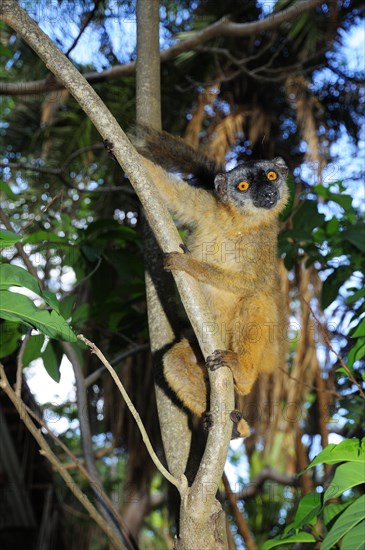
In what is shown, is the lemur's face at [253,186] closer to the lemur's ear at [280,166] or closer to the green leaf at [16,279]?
the lemur's ear at [280,166]

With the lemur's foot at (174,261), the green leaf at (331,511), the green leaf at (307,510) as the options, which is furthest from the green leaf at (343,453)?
the lemur's foot at (174,261)

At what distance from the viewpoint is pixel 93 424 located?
874 centimetres

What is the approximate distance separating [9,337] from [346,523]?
8.73 feet

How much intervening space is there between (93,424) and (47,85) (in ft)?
16.5

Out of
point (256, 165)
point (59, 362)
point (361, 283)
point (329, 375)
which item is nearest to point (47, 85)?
point (256, 165)

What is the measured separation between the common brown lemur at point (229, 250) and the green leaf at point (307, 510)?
3.37 ft

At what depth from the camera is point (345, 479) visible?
9.17 feet

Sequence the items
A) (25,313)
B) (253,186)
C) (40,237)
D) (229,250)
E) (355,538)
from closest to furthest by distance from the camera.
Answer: (25,313) → (355,538) → (40,237) → (229,250) → (253,186)

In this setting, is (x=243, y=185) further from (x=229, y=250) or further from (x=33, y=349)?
(x=33, y=349)

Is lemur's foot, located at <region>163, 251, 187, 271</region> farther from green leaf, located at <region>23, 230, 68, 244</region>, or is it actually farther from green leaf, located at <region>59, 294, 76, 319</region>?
green leaf, located at <region>23, 230, 68, 244</region>

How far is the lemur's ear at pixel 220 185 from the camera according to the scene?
4816 mm

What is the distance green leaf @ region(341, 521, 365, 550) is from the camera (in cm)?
258

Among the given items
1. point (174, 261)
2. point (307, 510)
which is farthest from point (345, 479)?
point (174, 261)

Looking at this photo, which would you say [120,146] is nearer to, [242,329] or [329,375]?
[242,329]
